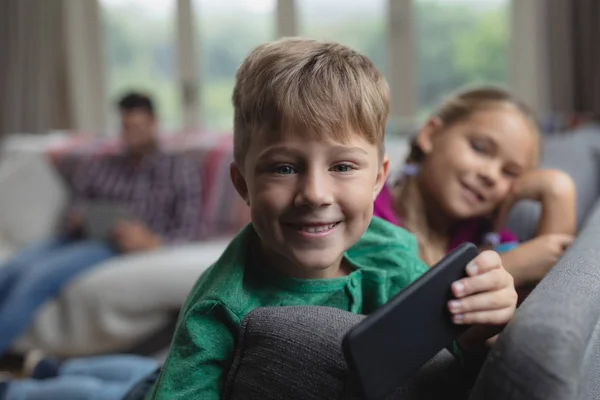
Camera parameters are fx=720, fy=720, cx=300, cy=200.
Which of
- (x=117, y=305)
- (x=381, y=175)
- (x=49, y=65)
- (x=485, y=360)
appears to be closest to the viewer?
(x=485, y=360)

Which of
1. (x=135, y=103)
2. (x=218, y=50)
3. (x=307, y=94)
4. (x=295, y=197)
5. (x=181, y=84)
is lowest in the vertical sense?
(x=181, y=84)

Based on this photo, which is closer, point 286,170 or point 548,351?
point 548,351

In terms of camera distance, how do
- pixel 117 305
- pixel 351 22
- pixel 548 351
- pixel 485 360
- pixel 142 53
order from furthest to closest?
pixel 142 53
pixel 351 22
pixel 117 305
pixel 485 360
pixel 548 351

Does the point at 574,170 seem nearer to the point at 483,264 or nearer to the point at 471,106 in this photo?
the point at 471,106

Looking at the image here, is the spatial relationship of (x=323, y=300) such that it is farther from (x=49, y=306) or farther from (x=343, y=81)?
(x=49, y=306)

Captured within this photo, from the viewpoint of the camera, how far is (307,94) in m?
0.85

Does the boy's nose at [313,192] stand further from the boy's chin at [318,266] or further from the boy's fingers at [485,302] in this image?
the boy's fingers at [485,302]

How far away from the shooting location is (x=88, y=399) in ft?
5.06

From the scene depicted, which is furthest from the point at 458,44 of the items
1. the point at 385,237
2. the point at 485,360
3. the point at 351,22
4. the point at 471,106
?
the point at 485,360

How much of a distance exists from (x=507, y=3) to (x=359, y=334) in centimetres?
395

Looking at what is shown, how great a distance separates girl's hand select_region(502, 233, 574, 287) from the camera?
111cm

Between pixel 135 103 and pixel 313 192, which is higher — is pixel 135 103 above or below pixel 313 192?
below

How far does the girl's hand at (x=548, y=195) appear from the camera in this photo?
1.44m

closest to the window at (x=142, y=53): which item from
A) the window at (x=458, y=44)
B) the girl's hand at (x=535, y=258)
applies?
the window at (x=458, y=44)
